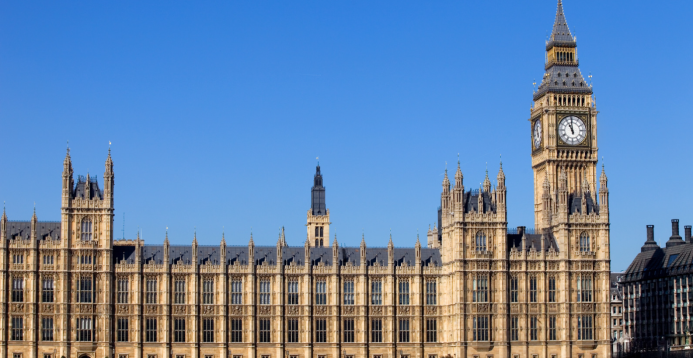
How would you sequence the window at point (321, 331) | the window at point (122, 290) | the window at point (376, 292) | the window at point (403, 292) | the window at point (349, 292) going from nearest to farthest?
1. the window at point (122, 290)
2. the window at point (321, 331)
3. the window at point (349, 292)
4. the window at point (376, 292)
5. the window at point (403, 292)

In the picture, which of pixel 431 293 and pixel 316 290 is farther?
pixel 431 293

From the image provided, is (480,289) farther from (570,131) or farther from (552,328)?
(570,131)

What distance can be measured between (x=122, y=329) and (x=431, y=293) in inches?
1537

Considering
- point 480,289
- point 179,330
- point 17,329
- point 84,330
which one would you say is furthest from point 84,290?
point 480,289

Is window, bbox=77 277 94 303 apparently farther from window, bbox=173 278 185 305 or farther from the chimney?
the chimney

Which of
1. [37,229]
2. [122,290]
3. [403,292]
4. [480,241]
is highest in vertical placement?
[37,229]

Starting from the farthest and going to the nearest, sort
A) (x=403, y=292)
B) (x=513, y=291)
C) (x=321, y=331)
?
(x=403, y=292) → (x=513, y=291) → (x=321, y=331)

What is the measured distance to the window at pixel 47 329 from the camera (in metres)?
142

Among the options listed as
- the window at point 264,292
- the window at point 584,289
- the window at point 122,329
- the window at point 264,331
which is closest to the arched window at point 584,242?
the window at point 584,289

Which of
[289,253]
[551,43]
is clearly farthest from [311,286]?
[551,43]

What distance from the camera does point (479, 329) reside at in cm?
Answer: 14838

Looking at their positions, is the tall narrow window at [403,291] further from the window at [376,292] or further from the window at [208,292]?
the window at [208,292]

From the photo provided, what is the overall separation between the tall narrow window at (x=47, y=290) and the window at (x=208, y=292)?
60.0 ft

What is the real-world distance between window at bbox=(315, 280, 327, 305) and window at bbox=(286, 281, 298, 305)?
99.7 inches
